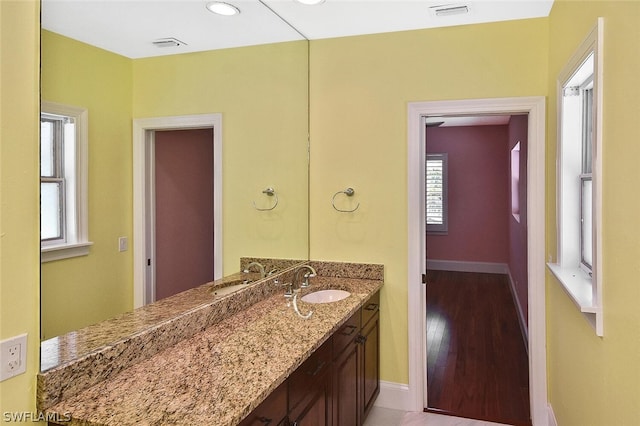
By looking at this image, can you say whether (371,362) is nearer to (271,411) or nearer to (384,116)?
(271,411)

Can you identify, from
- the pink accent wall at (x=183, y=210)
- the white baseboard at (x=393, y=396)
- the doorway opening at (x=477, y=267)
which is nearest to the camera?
the pink accent wall at (x=183, y=210)

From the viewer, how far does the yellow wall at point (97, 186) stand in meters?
1.43

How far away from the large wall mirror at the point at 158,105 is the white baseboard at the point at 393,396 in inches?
47.6

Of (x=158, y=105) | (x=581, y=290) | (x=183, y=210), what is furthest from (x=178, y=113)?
(x=581, y=290)

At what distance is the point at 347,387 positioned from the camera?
2.53 metres

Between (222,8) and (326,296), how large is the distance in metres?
1.85

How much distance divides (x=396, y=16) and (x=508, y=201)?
5.77 metres

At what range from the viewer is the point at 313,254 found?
11.3 feet

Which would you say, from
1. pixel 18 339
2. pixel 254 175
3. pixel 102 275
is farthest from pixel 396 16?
pixel 18 339

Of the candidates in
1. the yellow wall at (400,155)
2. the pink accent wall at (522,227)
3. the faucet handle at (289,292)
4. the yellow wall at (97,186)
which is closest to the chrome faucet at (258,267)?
the faucet handle at (289,292)

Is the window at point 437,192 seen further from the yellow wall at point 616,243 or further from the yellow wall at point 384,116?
the yellow wall at point 616,243

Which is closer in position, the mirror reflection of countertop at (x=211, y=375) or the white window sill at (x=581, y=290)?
the mirror reflection of countertop at (x=211, y=375)

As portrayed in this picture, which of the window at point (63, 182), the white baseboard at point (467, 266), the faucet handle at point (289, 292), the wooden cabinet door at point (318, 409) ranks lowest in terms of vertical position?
the white baseboard at point (467, 266)

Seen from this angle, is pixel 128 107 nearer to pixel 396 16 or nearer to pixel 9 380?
pixel 9 380
